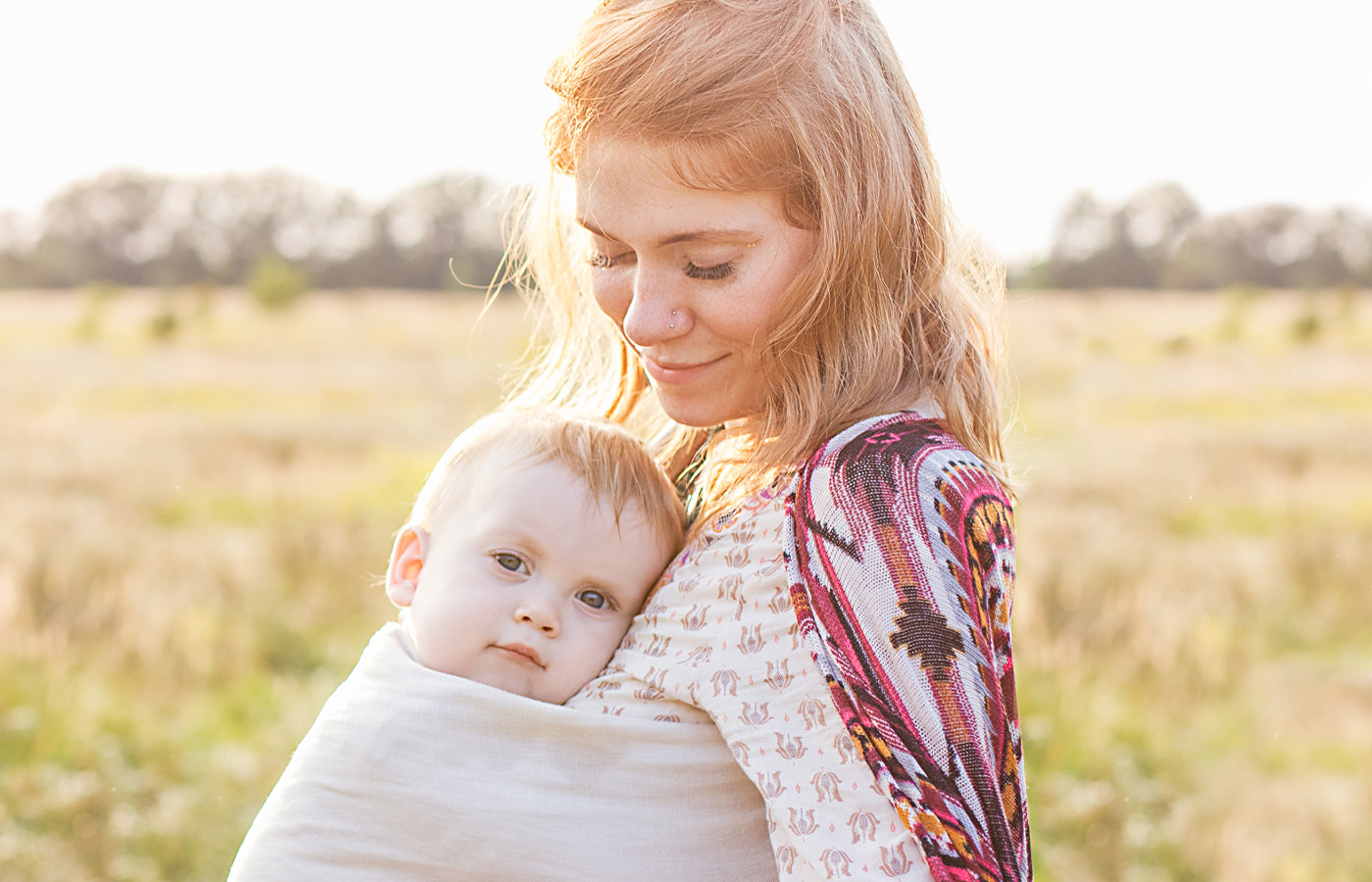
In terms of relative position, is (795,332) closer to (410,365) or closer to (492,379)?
(492,379)

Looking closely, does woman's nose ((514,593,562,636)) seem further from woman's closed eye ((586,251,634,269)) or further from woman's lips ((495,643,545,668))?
woman's closed eye ((586,251,634,269))

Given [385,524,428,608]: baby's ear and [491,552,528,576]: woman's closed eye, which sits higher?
[491,552,528,576]: woman's closed eye

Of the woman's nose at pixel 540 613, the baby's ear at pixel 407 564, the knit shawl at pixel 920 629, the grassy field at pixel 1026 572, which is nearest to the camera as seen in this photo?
the knit shawl at pixel 920 629

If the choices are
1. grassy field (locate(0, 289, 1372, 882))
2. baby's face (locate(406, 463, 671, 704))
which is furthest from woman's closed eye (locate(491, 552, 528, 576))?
grassy field (locate(0, 289, 1372, 882))

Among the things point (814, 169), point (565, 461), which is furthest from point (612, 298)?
point (814, 169)

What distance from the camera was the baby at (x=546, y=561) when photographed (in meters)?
1.56

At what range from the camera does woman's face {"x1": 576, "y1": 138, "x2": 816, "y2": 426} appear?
144 cm

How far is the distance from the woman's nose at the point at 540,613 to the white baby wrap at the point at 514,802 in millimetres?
110

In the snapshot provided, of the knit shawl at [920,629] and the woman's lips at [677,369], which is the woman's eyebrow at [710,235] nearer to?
the woman's lips at [677,369]

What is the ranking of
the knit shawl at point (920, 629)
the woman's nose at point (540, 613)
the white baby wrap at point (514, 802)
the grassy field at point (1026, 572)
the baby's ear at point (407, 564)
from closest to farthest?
1. the knit shawl at point (920, 629)
2. the white baby wrap at point (514, 802)
3. the woman's nose at point (540, 613)
4. the baby's ear at point (407, 564)
5. the grassy field at point (1026, 572)

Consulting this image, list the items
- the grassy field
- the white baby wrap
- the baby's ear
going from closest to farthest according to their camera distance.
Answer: the white baby wrap, the baby's ear, the grassy field

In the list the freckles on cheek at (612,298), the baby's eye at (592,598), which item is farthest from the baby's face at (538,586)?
the freckles on cheek at (612,298)

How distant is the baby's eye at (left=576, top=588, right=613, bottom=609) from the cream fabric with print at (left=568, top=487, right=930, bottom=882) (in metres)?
0.06

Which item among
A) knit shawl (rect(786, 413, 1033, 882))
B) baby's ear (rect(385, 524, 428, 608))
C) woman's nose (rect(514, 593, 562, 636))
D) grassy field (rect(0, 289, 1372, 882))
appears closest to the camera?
knit shawl (rect(786, 413, 1033, 882))
